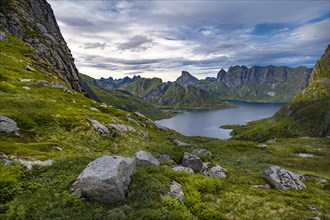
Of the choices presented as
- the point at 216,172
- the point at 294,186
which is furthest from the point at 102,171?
the point at 294,186

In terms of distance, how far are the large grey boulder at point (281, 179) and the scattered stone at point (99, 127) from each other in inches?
1125

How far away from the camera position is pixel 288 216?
20.3m

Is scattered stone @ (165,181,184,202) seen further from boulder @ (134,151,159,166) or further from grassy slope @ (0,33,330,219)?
boulder @ (134,151,159,166)

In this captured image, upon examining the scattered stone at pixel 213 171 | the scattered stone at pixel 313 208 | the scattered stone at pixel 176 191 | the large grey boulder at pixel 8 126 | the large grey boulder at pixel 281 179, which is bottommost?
the large grey boulder at pixel 281 179

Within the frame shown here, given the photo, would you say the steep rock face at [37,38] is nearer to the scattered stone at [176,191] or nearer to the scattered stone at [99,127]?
the scattered stone at [99,127]

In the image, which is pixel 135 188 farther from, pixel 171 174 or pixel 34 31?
pixel 34 31

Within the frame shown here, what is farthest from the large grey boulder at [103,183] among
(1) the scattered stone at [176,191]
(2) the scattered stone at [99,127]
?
(2) the scattered stone at [99,127]

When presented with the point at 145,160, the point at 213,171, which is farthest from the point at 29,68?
the point at 213,171

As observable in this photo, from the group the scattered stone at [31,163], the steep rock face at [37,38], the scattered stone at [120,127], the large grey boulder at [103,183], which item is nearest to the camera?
the large grey boulder at [103,183]

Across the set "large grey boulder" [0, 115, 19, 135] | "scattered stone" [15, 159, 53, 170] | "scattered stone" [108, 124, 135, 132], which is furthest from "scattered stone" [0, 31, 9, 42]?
"scattered stone" [15, 159, 53, 170]

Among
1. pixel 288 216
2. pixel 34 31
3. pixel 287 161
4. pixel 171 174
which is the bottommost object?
pixel 287 161

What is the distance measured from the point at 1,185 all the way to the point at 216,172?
25162 mm

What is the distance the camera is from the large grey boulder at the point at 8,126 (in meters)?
31.7

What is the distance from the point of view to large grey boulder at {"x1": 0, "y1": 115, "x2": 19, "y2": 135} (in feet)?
104
